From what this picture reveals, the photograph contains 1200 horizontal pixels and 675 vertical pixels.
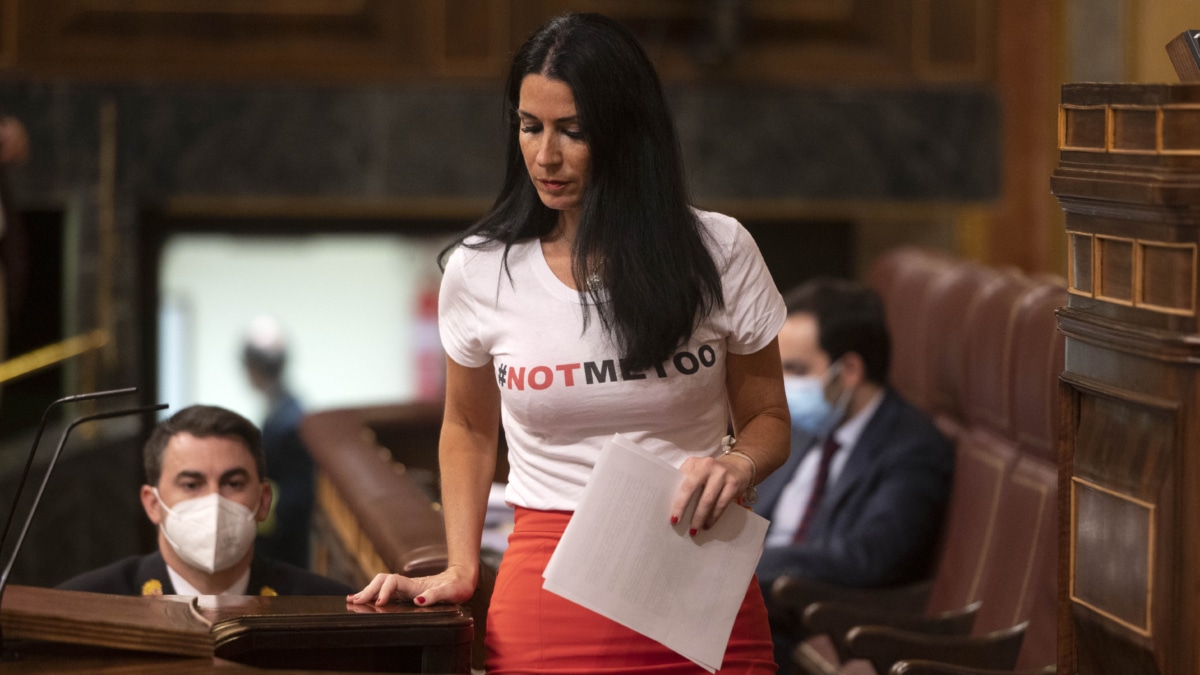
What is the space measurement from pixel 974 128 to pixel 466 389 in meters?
4.01

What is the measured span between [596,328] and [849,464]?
1.78 metres

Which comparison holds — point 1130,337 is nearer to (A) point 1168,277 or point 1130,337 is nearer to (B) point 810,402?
(A) point 1168,277

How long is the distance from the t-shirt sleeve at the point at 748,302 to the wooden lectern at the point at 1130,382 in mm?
340

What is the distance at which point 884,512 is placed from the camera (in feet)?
10.8

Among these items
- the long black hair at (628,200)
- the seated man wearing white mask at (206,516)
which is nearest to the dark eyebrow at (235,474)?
the seated man wearing white mask at (206,516)

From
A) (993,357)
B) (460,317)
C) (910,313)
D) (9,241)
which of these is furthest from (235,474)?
(9,241)

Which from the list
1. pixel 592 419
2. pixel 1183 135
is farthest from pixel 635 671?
pixel 1183 135

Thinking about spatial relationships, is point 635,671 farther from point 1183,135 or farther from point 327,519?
point 327,519

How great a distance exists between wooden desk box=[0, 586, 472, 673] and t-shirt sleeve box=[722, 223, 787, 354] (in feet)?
1.54

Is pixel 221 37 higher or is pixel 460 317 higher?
pixel 221 37

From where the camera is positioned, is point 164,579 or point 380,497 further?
point 380,497

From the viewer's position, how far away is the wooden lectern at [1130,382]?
4.94ft

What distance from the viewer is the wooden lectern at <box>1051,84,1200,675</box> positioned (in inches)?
59.3

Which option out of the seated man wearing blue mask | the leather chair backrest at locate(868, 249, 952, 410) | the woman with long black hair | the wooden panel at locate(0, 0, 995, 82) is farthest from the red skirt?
the wooden panel at locate(0, 0, 995, 82)
